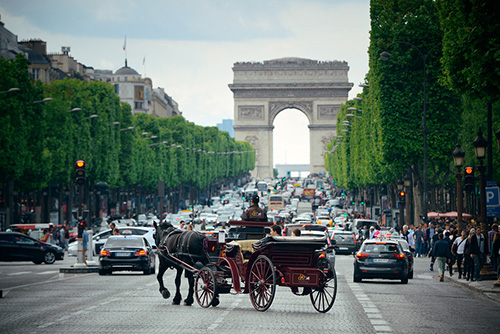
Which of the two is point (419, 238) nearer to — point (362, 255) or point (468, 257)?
point (468, 257)

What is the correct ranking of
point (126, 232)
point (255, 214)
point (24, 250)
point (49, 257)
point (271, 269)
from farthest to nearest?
point (126, 232), point (49, 257), point (24, 250), point (255, 214), point (271, 269)

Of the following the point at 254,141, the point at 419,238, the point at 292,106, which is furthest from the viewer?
the point at 254,141

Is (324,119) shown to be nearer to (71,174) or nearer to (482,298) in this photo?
(71,174)

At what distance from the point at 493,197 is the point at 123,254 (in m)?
11.8

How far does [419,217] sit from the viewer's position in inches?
2226

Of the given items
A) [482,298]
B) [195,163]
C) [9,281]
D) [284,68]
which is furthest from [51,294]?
[284,68]

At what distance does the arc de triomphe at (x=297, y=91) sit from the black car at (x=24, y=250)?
473ft

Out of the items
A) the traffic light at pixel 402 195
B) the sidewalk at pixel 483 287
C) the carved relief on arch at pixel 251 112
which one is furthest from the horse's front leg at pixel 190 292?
the carved relief on arch at pixel 251 112

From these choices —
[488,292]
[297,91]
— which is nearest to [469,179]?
[488,292]

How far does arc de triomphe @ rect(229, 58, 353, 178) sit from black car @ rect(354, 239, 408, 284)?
158898mm

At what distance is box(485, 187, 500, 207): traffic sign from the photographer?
28031mm

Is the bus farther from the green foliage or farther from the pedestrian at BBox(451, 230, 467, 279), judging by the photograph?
the green foliage

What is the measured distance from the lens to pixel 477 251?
29.4 metres

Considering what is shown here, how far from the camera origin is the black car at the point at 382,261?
96.8 feet
